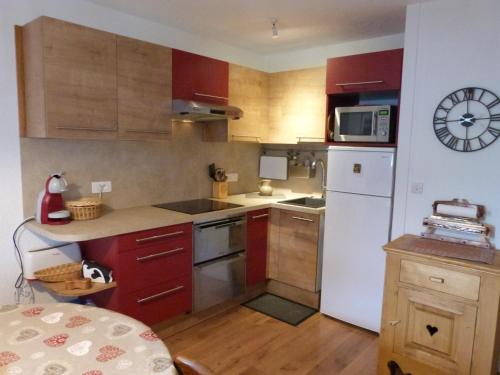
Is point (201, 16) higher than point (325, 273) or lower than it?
higher

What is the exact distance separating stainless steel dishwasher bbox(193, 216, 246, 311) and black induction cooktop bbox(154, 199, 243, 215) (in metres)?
0.12

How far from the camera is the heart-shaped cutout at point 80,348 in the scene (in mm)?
1088

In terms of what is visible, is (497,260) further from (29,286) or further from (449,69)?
(29,286)

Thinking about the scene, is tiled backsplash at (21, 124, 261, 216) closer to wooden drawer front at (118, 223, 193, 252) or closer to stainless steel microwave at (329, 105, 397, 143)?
wooden drawer front at (118, 223, 193, 252)

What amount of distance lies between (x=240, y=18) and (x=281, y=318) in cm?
241

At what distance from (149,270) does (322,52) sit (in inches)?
101

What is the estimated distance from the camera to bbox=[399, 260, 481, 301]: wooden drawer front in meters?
1.93

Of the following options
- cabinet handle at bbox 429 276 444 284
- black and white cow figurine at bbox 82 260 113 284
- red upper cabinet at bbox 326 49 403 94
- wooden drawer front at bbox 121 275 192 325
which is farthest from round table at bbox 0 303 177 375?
red upper cabinet at bbox 326 49 403 94

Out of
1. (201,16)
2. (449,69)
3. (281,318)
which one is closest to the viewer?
(449,69)

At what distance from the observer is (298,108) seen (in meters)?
3.47

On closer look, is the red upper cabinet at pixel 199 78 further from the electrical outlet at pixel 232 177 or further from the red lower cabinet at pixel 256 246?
the red lower cabinet at pixel 256 246

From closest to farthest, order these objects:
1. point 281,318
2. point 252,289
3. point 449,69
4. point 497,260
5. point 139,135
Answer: point 497,260 → point 449,69 → point 139,135 → point 281,318 → point 252,289

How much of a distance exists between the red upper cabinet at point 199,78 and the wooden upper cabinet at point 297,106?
24.6 inches

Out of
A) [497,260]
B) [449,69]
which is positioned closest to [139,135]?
[449,69]
